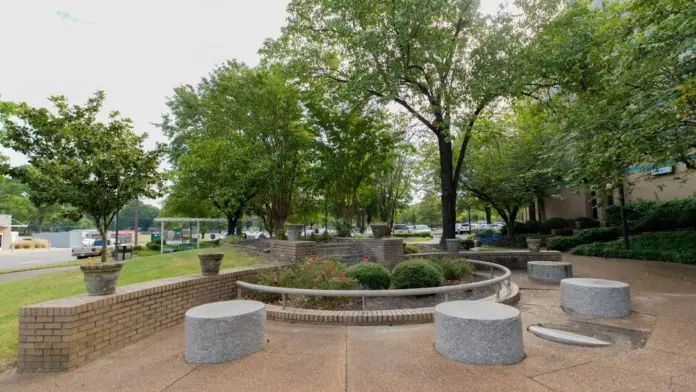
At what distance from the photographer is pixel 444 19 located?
12.2 m

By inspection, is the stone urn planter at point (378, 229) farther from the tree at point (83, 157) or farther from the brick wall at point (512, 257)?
the tree at point (83, 157)

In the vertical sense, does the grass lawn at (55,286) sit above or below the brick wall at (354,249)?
below

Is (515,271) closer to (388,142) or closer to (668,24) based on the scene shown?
(668,24)

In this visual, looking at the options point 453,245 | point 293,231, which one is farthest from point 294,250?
point 453,245

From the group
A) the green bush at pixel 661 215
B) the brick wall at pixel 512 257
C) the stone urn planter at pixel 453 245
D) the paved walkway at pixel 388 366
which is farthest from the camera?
the green bush at pixel 661 215

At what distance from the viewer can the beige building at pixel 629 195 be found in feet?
51.3

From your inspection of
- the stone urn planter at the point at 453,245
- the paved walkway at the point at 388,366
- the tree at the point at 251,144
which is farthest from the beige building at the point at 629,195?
the tree at the point at 251,144

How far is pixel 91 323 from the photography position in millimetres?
3996

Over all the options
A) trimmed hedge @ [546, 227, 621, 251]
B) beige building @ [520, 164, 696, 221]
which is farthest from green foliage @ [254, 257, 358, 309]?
trimmed hedge @ [546, 227, 621, 251]

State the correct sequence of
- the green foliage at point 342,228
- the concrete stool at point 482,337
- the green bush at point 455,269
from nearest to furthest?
the concrete stool at point 482,337 < the green bush at point 455,269 < the green foliage at point 342,228

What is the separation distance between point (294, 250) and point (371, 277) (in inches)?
138

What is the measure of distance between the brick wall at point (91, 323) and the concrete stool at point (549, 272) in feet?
27.3

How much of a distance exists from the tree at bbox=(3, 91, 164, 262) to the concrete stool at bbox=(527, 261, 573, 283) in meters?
11.0

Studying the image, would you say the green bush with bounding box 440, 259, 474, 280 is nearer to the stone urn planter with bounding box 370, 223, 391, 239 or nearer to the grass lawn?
the stone urn planter with bounding box 370, 223, 391, 239
